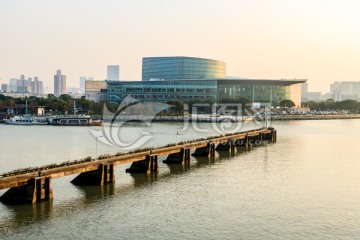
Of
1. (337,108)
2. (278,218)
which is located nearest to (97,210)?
(278,218)

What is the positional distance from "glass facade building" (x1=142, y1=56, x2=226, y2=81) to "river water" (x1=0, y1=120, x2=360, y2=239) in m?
127

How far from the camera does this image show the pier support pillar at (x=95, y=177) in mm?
31344

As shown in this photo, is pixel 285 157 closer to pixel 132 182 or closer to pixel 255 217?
pixel 132 182

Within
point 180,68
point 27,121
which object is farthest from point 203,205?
point 180,68

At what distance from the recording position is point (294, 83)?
158m

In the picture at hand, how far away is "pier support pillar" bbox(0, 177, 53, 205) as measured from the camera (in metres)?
25.8

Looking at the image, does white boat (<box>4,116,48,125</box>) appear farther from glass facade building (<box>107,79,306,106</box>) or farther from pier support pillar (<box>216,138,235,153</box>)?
pier support pillar (<box>216,138,235,153</box>)

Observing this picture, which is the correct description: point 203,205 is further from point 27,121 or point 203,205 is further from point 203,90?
point 203,90

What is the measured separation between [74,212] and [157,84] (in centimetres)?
12264

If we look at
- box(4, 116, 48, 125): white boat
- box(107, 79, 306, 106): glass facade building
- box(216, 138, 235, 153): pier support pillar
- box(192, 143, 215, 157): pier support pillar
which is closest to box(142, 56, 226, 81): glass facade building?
box(107, 79, 306, 106): glass facade building

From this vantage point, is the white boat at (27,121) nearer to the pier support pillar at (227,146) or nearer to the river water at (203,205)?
the pier support pillar at (227,146)

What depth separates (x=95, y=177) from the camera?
103 ft

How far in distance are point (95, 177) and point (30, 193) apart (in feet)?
19.9

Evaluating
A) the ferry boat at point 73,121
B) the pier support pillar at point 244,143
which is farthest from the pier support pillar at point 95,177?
the ferry boat at point 73,121
